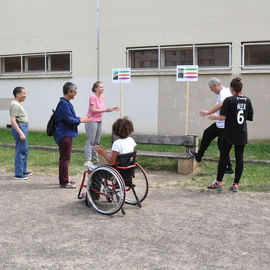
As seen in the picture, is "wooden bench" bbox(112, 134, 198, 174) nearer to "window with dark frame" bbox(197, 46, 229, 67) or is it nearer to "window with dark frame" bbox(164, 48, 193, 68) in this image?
"window with dark frame" bbox(197, 46, 229, 67)

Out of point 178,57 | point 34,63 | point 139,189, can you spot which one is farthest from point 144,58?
point 139,189

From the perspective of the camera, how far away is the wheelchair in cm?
528

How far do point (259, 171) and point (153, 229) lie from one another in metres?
3.90

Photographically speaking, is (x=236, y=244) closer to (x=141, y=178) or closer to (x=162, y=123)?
(x=141, y=178)

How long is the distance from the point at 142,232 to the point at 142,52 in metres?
9.57

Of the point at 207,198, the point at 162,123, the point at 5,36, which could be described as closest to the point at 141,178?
the point at 207,198

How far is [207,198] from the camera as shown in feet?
20.5

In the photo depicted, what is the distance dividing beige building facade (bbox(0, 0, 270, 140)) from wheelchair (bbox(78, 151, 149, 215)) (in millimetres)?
7280

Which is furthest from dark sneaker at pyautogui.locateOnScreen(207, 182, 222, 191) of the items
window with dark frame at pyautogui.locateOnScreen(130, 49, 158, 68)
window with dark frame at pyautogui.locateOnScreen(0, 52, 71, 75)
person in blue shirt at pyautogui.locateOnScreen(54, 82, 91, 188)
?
window with dark frame at pyautogui.locateOnScreen(0, 52, 71, 75)

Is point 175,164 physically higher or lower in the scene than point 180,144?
lower

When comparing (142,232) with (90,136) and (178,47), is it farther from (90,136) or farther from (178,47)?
(178,47)

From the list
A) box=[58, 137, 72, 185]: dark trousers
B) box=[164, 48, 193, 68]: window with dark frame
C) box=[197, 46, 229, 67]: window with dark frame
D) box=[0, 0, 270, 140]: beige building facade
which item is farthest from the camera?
box=[164, 48, 193, 68]: window with dark frame

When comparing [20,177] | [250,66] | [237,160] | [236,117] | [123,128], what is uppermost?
[250,66]

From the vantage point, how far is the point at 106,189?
5.50 meters
